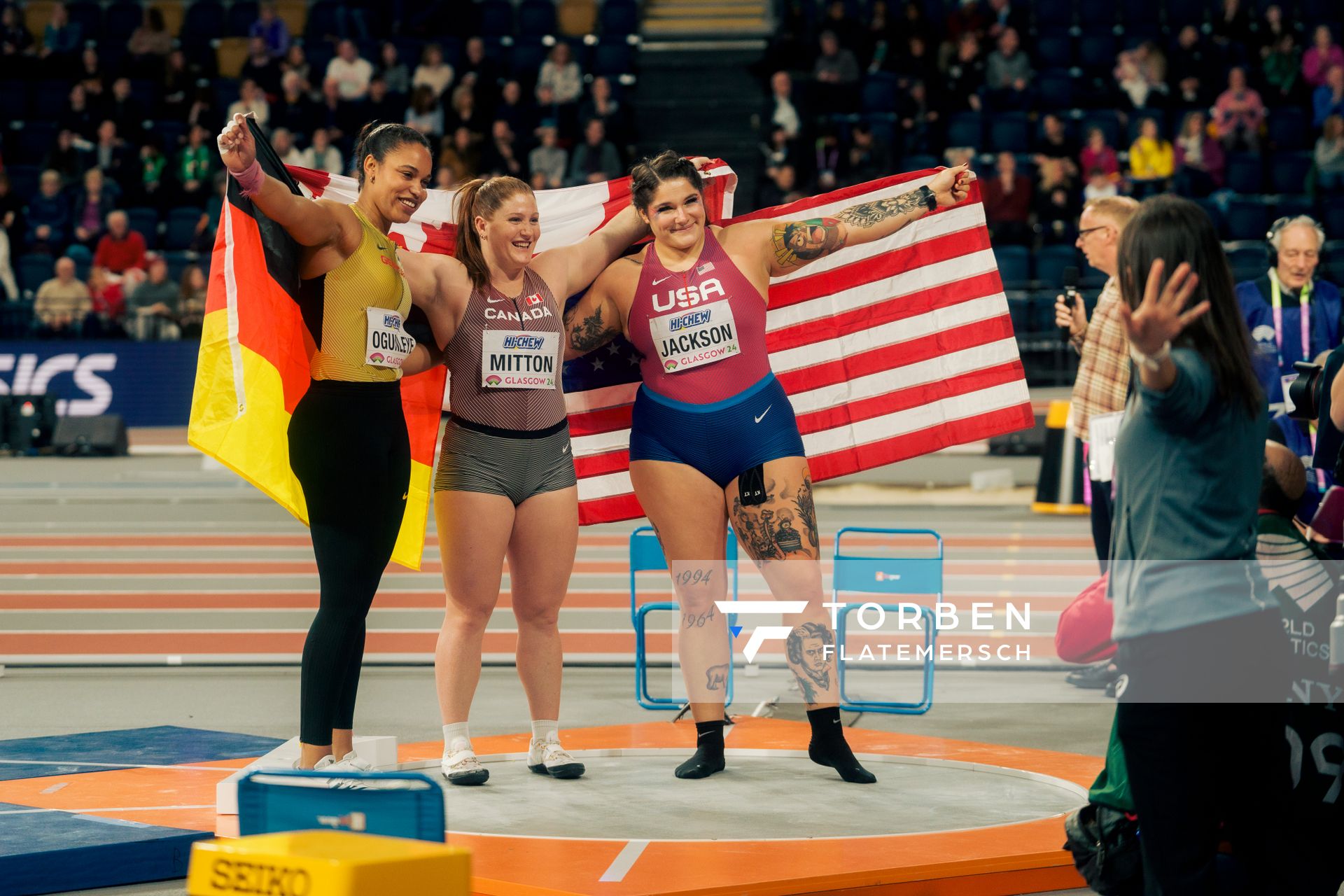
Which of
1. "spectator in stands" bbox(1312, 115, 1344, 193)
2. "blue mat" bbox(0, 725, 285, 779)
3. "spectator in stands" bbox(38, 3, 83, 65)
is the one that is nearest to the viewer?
"blue mat" bbox(0, 725, 285, 779)

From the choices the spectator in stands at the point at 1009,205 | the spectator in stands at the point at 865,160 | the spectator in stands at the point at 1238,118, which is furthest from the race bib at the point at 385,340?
the spectator in stands at the point at 1238,118

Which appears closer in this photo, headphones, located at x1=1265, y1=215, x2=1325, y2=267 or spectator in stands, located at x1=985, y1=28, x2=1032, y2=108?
headphones, located at x1=1265, y1=215, x2=1325, y2=267

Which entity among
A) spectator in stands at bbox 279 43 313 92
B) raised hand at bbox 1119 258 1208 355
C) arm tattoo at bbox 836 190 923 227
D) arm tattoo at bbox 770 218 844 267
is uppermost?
spectator in stands at bbox 279 43 313 92

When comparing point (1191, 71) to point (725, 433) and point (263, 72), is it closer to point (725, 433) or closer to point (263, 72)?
point (263, 72)

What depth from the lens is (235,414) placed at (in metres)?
5.30

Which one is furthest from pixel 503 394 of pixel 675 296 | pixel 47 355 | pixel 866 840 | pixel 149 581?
pixel 47 355

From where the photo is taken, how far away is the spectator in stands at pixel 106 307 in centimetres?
2000

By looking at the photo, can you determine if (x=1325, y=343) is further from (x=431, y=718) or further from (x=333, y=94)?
(x=333, y=94)

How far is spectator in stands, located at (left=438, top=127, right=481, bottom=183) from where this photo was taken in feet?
67.0

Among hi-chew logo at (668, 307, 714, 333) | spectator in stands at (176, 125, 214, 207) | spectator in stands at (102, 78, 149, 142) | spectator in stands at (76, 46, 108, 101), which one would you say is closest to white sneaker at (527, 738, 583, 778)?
hi-chew logo at (668, 307, 714, 333)

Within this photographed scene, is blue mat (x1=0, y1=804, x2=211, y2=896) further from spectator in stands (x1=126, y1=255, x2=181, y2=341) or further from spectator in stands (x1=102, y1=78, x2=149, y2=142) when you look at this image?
spectator in stands (x1=102, y1=78, x2=149, y2=142)

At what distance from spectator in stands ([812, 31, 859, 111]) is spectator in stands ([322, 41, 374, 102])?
602cm

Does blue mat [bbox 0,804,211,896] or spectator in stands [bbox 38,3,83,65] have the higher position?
spectator in stands [bbox 38,3,83,65]

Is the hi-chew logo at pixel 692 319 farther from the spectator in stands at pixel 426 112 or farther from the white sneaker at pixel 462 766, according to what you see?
the spectator in stands at pixel 426 112
